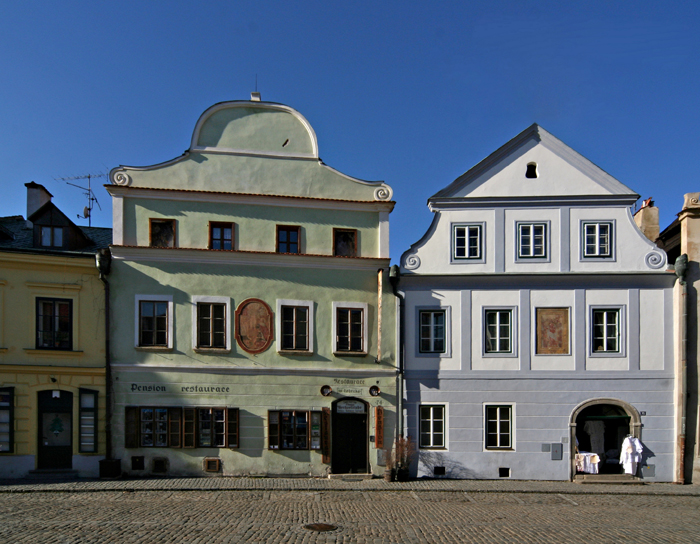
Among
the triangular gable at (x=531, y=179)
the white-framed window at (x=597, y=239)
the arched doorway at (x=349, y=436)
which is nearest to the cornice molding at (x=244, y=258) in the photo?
the triangular gable at (x=531, y=179)

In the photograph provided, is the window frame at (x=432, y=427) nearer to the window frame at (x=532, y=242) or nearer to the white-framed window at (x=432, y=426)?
the white-framed window at (x=432, y=426)

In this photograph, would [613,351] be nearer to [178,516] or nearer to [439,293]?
[439,293]

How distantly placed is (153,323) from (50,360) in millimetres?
3537

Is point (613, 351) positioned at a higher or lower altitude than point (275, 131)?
lower

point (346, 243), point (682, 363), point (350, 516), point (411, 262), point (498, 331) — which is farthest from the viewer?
point (346, 243)

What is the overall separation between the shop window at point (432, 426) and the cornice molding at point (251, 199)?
7326mm

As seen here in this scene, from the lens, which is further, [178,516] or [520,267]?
[520,267]

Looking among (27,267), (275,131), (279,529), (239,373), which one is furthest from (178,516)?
(275,131)

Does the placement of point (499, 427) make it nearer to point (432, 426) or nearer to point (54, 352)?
point (432, 426)

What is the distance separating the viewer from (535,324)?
75.7 ft

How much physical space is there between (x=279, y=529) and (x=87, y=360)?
10463mm

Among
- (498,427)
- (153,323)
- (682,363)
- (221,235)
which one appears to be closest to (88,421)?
(153,323)

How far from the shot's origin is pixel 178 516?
52.4 ft

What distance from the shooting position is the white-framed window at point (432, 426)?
22641mm
